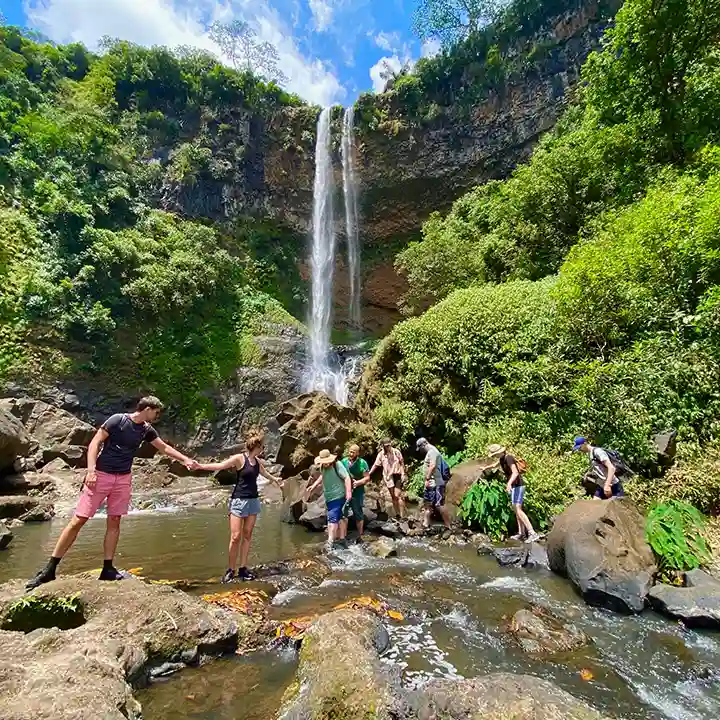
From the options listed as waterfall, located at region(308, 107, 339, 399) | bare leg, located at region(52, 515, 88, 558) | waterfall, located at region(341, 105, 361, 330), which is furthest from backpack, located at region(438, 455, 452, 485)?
waterfall, located at region(341, 105, 361, 330)

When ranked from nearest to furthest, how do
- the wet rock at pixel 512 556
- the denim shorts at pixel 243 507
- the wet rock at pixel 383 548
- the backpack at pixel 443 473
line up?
the denim shorts at pixel 243 507 → the wet rock at pixel 512 556 → the wet rock at pixel 383 548 → the backpack at pixel 443 473

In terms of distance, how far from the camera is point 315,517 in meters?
10.2

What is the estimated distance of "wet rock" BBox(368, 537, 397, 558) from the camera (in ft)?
24.8

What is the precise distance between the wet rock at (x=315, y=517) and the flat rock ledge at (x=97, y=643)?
5675mm

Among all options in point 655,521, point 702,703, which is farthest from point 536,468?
point 702,703

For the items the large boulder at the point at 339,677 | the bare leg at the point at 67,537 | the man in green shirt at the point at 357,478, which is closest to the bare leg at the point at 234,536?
the bare leg at the point at 67,537

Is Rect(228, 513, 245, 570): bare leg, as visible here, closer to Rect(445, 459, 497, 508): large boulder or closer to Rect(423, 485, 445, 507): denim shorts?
Rect(423, 485, 445, 507): denim shorts

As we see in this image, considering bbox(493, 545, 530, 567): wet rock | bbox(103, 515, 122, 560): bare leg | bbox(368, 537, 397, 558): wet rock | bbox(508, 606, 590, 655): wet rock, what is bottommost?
bbox(368, 537, 397, 558): wet rock

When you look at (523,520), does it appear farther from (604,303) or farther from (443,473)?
(604,303)

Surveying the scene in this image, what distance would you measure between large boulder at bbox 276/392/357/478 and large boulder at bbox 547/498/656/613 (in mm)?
9638

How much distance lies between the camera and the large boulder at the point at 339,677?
9.27 ft

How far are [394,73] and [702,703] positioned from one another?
4346cm

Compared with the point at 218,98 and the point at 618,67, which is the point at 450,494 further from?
the point at 218,98

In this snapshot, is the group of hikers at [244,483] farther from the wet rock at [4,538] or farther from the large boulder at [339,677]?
the large boulder at [339,677]
